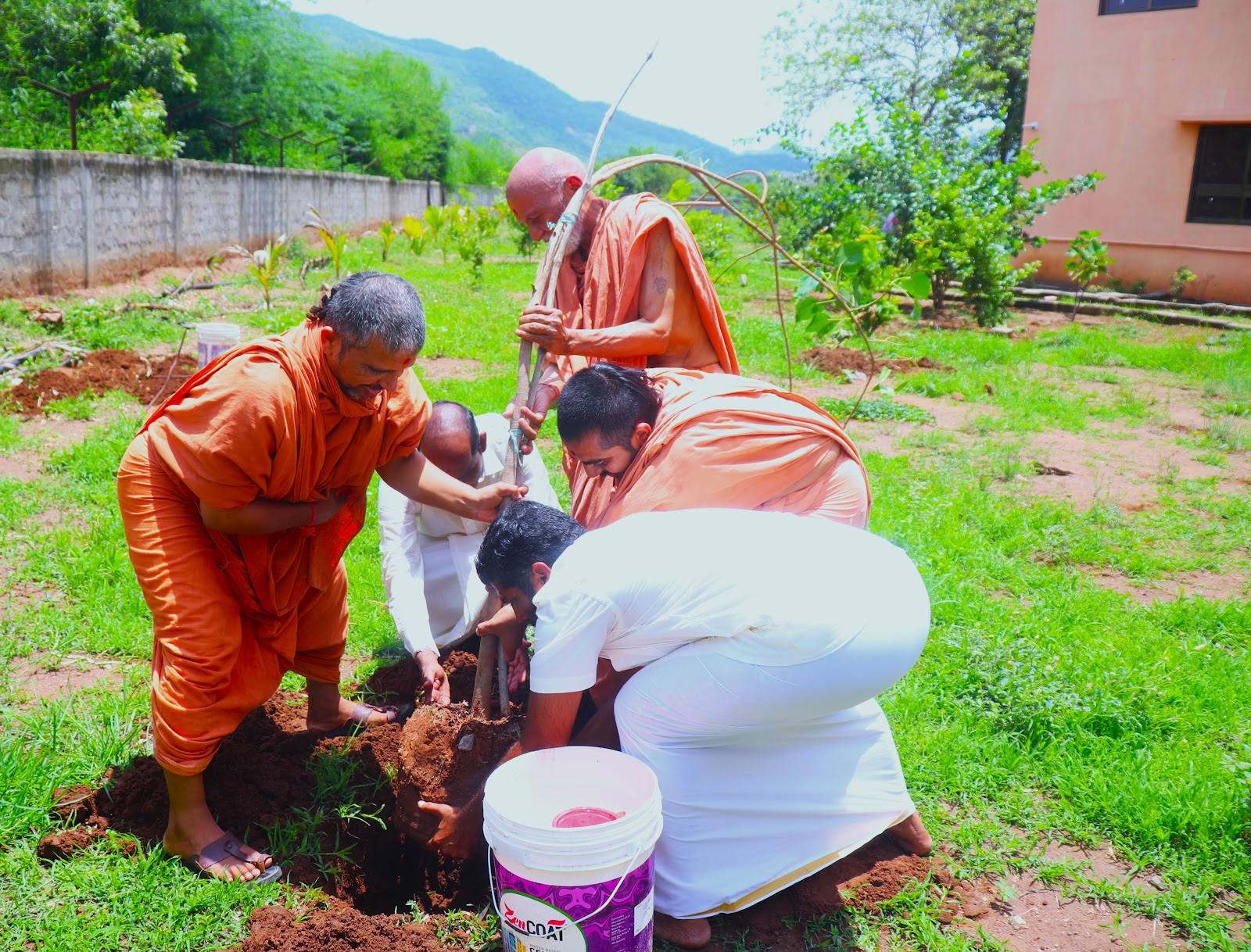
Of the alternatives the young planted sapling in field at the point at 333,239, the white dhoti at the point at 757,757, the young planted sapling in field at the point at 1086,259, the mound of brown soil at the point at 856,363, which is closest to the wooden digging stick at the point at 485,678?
the white dhoti at the point at 757,757

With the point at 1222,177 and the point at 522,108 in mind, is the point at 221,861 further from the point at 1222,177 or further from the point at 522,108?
the point at 522,108

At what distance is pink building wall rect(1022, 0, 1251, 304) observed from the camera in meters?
12.9

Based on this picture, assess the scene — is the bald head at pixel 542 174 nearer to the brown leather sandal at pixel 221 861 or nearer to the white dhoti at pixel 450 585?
the white dhoti at pixel 450 585

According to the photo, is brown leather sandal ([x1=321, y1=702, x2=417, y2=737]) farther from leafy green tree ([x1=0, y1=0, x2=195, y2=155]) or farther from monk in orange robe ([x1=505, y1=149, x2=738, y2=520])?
leafy green tree ([x1=0, y1=0, x2=195, y2=155])

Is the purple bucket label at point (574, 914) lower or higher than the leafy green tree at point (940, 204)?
lower

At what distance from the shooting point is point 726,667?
2094 mm

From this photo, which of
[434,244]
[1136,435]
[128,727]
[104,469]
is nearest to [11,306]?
[104,469]

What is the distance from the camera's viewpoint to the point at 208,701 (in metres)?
2.39

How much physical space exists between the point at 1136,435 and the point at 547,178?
526 centimetres

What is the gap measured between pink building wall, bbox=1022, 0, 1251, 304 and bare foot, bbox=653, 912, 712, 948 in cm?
1392

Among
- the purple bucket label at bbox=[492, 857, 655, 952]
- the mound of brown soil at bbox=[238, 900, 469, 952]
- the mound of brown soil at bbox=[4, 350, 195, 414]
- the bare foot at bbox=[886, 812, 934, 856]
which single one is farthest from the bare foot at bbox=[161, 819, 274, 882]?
the mound of brown soil at bbox=[4, 350, 195, 414]

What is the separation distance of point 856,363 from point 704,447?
6.55 m

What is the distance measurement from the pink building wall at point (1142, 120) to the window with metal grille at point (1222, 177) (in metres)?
0.17

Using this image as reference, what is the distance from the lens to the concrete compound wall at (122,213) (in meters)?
8.87
